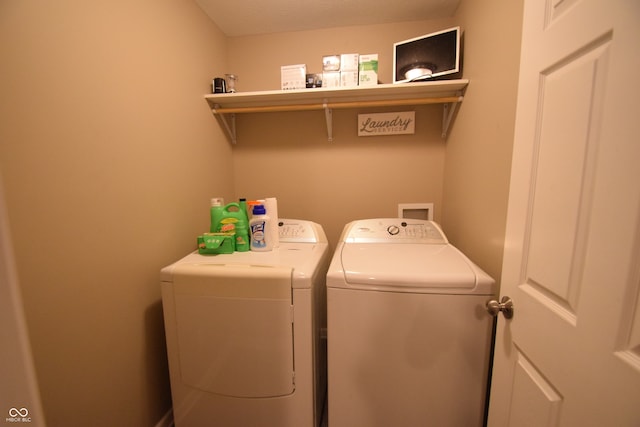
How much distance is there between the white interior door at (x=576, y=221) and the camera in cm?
44

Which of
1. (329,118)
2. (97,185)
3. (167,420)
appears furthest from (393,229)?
(167,420)

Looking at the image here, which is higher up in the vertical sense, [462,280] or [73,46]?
[73,46]

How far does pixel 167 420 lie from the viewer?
136 centimetres

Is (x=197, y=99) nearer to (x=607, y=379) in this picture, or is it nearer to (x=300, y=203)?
(x=300, y=203)

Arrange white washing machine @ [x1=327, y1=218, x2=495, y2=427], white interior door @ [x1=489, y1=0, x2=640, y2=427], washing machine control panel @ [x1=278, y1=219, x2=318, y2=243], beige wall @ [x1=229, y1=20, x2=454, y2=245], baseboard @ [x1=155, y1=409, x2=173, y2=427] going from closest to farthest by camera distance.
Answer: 1. white interior door @ [x1=489, y1=0, x2=640, y2=427]
2. white washing machine @ [x1=327, y1=218, x2=495, y2=427]
3. baseboard @ [x1=155, y1=409, x2=173, y2=427]
4. washing machine control panel @ [x1=278, y1=219, x2=318, y2=243]
5. beige wall @ [x1=229, y1=20, x2=454, y2=245]

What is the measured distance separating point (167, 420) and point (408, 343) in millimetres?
1410

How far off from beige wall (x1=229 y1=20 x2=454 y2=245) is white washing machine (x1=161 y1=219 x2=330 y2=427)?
90cm

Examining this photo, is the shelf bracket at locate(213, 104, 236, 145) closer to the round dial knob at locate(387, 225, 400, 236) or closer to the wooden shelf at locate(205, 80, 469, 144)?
the wooden shelf at locate(205, 80, 469, 144)

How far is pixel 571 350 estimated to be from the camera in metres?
0.56

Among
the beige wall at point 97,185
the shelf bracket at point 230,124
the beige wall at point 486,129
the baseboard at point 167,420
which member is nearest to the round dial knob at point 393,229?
the beige wall at point 486,129

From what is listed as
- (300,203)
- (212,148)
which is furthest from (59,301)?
(300,203)

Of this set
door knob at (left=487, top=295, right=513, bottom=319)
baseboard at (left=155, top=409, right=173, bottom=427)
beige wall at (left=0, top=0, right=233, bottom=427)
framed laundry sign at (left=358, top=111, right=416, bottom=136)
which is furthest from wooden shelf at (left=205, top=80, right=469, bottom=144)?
baseboard at (left=155, top=409, right=173, bottom=427)

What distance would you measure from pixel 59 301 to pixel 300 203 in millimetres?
1457

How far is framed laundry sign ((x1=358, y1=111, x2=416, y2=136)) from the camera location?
A: 1826 mm
